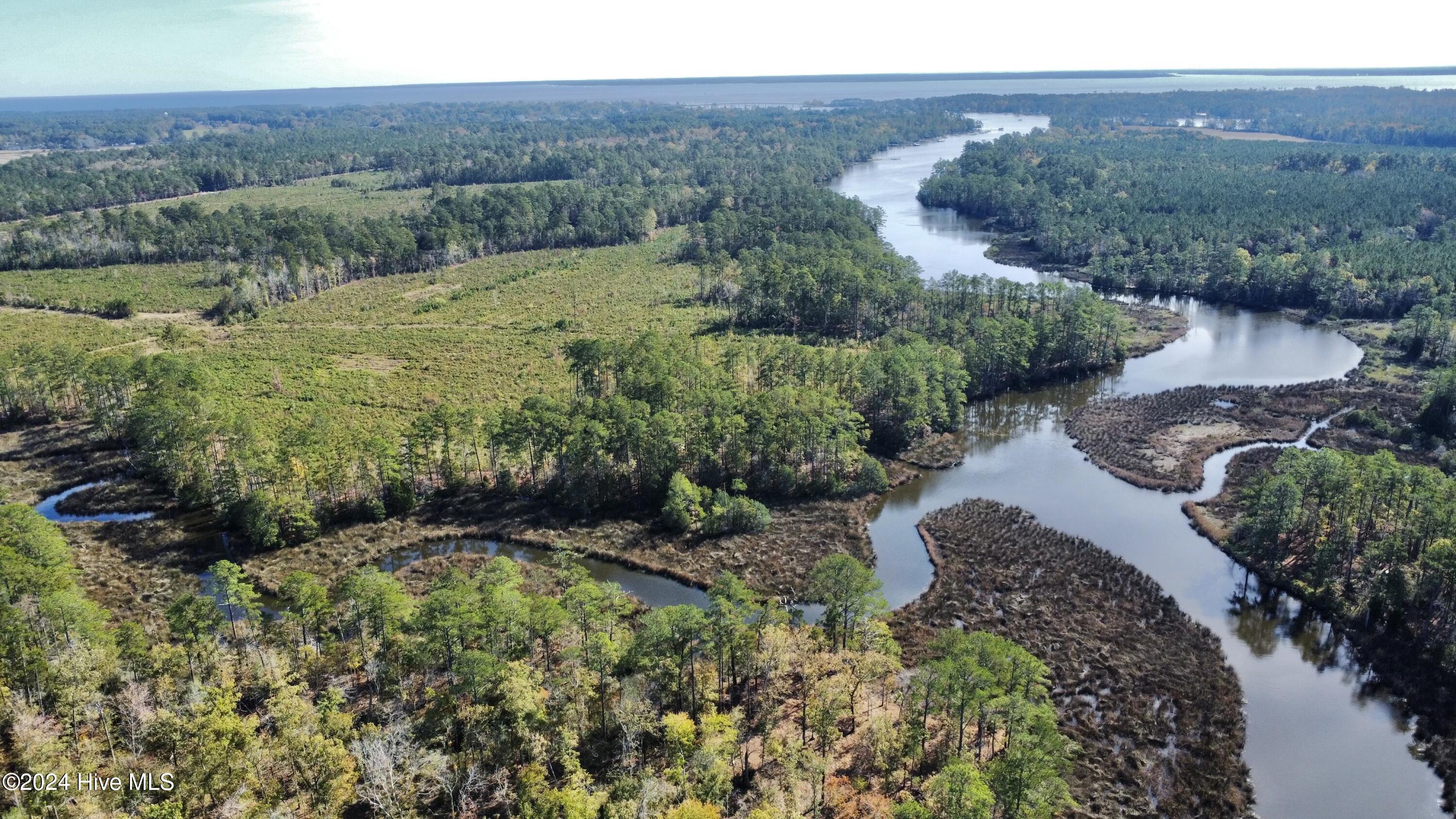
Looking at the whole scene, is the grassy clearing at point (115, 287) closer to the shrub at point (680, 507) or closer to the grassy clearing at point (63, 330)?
the grassy clearing at point (63, 330)

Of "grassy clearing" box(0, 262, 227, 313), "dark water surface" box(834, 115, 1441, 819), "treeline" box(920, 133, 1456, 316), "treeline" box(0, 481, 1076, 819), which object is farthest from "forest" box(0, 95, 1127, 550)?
"treeline" box(920, 133, 1456, 316)

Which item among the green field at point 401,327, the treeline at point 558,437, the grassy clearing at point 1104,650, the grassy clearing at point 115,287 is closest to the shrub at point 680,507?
the treeline at point 558,437

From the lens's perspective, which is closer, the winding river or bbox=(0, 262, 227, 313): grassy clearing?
the winding river

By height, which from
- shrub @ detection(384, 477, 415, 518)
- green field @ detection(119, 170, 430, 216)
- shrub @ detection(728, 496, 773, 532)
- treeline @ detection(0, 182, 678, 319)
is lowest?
shrub @ detection(728, 496, 773, 532)

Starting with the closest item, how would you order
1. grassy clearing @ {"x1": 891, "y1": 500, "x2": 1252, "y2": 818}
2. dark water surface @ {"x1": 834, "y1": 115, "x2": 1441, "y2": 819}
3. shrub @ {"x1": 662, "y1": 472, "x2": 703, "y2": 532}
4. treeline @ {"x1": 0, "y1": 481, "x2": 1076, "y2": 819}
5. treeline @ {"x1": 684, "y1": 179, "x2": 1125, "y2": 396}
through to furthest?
treeline @ {"x1": 0, "y1": 481, "x2": 1076, "y2": 819}
grassy clearing @ {"x1": 891, "y1": 500, "x2": 1252, "y2": 818}
dark water surface @ {"x1": 834, "y1": 115, "x2": 1441, "y2": 819}
shrub @ {"x1": 662, "y1": 472, "x2": 703, "y2": 532}
treeline @ {"x1": 684, "y1": 179, "x2": 1125, "y2": 396}

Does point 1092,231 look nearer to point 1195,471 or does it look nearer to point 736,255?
point 736,255

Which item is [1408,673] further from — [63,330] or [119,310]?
[119,310]

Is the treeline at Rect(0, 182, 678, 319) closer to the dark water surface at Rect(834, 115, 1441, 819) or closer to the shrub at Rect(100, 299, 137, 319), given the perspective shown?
the shrub at Rect(100, 299, 137, 319)
